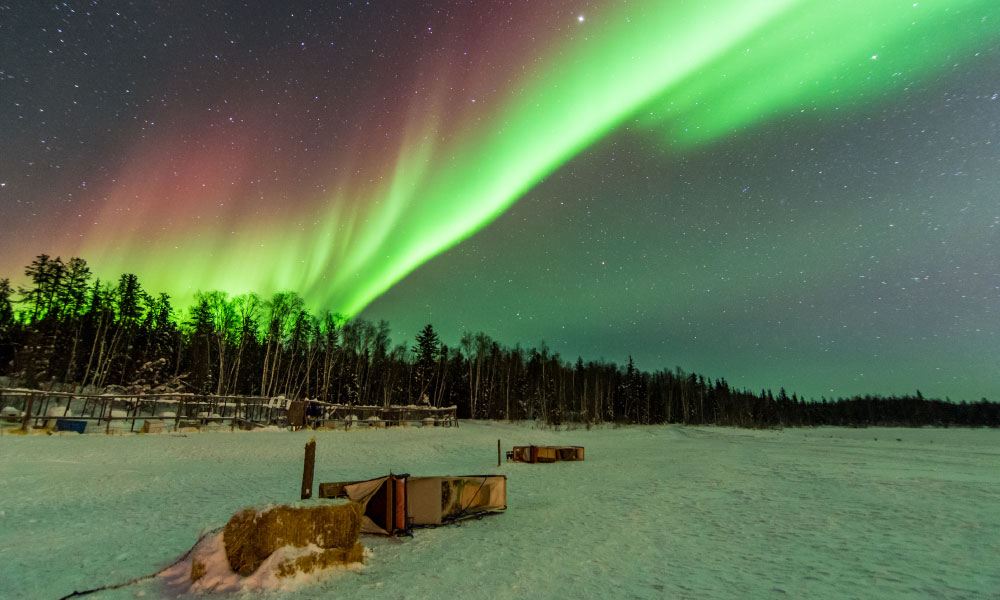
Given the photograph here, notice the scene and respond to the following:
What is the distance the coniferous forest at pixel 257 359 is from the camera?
5016cm

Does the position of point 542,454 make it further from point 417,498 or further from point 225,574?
point 225,574

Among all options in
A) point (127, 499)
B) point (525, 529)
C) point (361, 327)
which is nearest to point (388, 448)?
point (127, 499)

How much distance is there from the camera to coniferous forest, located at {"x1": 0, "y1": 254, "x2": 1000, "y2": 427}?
50156 millimetres

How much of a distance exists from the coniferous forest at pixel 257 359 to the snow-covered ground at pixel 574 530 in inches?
1424

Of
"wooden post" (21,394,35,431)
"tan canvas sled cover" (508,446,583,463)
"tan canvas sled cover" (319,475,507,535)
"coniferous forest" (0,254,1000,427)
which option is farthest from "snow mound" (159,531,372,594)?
"coniferous forest" (0,254,1000,427)

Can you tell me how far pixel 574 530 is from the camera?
9539 mm

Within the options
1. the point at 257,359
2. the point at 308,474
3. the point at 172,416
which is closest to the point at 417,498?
the point at 308,474

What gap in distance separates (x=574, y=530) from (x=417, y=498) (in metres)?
3.45

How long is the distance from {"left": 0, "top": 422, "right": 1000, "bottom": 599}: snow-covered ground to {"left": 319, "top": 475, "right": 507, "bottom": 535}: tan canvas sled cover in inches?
15.0

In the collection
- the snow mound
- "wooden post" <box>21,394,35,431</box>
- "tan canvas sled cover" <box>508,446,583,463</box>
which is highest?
"wooden post" <box>21,394,35,431</box>

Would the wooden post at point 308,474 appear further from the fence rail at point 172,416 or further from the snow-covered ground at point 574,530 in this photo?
the fence rail at point 172,416

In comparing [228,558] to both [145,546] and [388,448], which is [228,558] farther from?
[388,448]

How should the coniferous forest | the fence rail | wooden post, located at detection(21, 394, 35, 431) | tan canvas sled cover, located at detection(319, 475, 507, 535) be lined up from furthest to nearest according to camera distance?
the coniferous forest
the fence rail
wooden post, located at detection(21, 394, 35, 431)
tan canvas sled cover, located at detection(319, 475, 507, 535)

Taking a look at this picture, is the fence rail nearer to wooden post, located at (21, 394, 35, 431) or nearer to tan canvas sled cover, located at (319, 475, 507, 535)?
wooden post, located at (21, 394, 35, 431)
